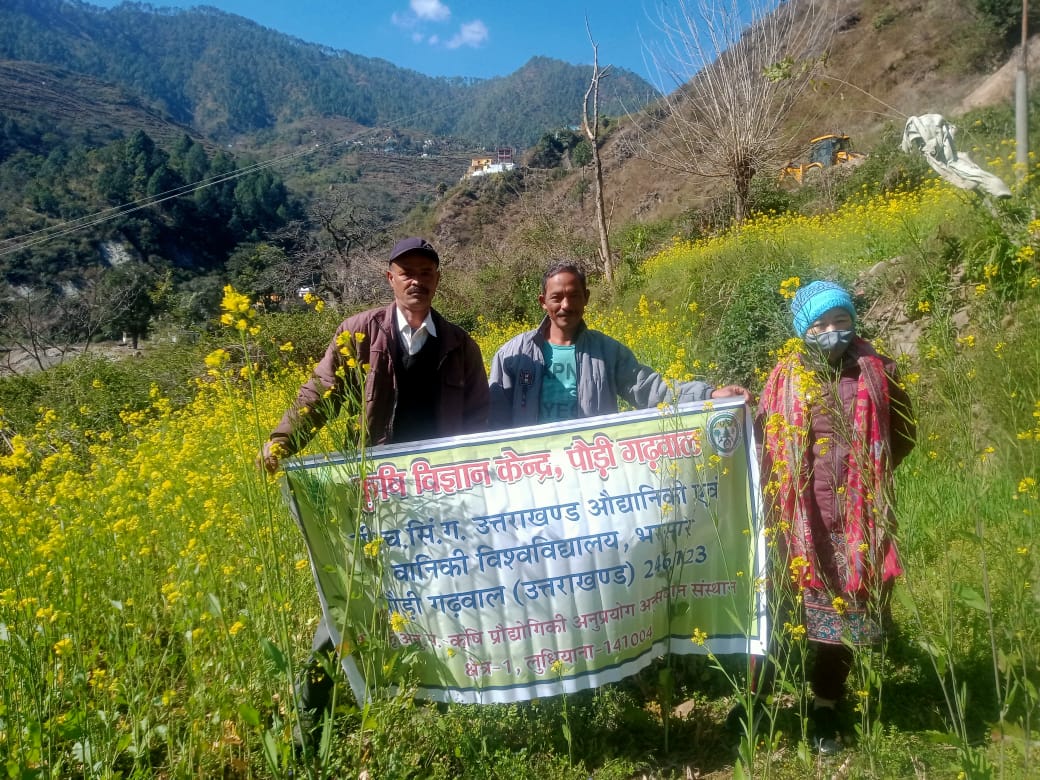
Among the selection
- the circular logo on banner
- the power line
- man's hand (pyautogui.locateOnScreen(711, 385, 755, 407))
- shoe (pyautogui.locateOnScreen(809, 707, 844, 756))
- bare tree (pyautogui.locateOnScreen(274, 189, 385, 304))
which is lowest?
shoe (pyautogui.locateOnScreen(809, 707, 844, 756))

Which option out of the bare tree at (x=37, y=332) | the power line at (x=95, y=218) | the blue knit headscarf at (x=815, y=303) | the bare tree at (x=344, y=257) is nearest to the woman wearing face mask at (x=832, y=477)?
the blue knit headscarf at (x=815, y=303)

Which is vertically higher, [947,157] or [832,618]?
[947,157]

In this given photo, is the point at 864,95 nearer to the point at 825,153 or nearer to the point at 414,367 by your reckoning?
the point at 825,153

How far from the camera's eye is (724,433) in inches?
76.4

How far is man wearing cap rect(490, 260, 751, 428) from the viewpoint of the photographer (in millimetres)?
2416

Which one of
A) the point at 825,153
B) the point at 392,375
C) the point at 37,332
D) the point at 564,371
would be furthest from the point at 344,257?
the point at 825,153

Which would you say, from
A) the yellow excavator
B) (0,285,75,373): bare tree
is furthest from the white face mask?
the yellow excavator

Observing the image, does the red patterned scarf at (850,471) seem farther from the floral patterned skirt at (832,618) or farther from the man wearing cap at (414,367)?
the man wearing cap at (414,367)

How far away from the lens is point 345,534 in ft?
5.80

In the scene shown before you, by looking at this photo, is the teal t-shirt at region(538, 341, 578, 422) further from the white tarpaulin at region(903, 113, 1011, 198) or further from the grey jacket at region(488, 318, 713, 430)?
the white tarpaulin at region(903, 113, 1011, 198)

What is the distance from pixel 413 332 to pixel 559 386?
63 cm

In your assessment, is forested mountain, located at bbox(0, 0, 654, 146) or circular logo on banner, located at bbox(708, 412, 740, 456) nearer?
circular logo on banner, located at bbox(708, 412, 740, 456)

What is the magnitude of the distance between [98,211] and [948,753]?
51269mm

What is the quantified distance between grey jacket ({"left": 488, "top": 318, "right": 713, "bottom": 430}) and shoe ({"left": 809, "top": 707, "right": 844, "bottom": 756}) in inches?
47.1
